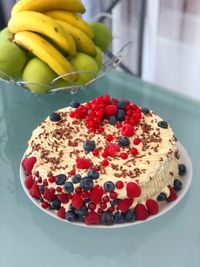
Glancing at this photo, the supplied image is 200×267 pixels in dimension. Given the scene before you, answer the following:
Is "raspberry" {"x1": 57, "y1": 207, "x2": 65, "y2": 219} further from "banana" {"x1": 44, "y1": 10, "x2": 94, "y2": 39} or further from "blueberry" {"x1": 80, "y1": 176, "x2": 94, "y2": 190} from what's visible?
"banana" {"x1": 44, "y1": 10, "x2": 94, "y2": 39}

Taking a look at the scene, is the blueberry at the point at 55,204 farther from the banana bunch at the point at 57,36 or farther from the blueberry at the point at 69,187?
the banana bunch at the point at 57,36

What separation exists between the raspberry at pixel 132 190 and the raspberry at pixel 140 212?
0.03 m

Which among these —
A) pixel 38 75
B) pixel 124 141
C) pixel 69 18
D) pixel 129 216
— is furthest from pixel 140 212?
pixel 69 18

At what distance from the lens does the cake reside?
0.67m

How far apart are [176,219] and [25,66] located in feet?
1.43

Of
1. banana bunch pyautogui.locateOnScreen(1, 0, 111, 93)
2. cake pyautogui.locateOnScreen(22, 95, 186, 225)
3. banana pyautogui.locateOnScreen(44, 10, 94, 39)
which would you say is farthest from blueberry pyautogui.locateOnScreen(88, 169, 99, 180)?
banana pyautogui.locateOnScreen(44, 10, 94, 39)

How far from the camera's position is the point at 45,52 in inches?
34.4

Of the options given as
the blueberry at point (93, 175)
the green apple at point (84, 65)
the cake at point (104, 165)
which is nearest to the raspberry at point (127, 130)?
the cake at point (104, 165)

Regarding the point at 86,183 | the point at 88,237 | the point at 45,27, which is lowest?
the point at 88,237

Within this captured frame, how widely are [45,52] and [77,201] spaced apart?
1.13 feet

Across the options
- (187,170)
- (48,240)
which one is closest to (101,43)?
(187,170)

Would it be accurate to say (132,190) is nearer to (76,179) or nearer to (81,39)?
(76,179)

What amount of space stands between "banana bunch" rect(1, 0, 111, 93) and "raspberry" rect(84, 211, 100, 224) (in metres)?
0.32

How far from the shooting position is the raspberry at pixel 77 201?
67 centimetres
